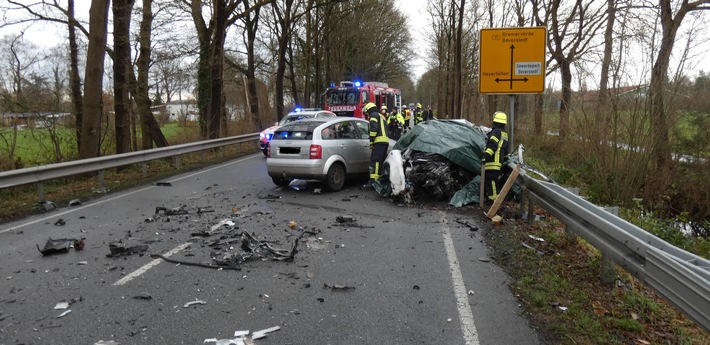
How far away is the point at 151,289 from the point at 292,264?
4.84 ft

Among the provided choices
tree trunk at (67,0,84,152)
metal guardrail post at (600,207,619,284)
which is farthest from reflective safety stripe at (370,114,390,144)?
tree trunk at (67,0,84,152)

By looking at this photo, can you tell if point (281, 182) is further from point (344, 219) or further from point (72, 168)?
point (72, 168)

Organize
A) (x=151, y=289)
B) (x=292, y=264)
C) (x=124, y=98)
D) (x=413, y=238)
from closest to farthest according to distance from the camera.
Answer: (x=151, y=289) < (x=292, y=264) < (x=413, y=238) < (x=124, y=98)

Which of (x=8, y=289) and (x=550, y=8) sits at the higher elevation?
(x=550, y=8)

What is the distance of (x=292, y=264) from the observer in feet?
16.8

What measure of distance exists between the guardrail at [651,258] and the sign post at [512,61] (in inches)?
142

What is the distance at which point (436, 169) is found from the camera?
847 cm

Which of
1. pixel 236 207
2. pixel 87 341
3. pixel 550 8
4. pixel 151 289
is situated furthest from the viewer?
pixel 550 8

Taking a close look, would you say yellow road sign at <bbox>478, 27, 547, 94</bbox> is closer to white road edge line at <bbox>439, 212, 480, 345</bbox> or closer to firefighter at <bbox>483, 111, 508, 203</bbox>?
firefighter at <bbox>483, 111, 508, 203</bbox>

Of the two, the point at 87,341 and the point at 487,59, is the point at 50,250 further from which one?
the point at 487,59

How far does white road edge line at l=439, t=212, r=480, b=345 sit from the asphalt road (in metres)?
0.02

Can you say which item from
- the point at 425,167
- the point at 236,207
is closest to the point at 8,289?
the point at 236,207

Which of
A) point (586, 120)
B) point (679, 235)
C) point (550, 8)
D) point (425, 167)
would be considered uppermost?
point (550, 8)

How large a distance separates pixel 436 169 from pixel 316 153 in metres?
2.38
